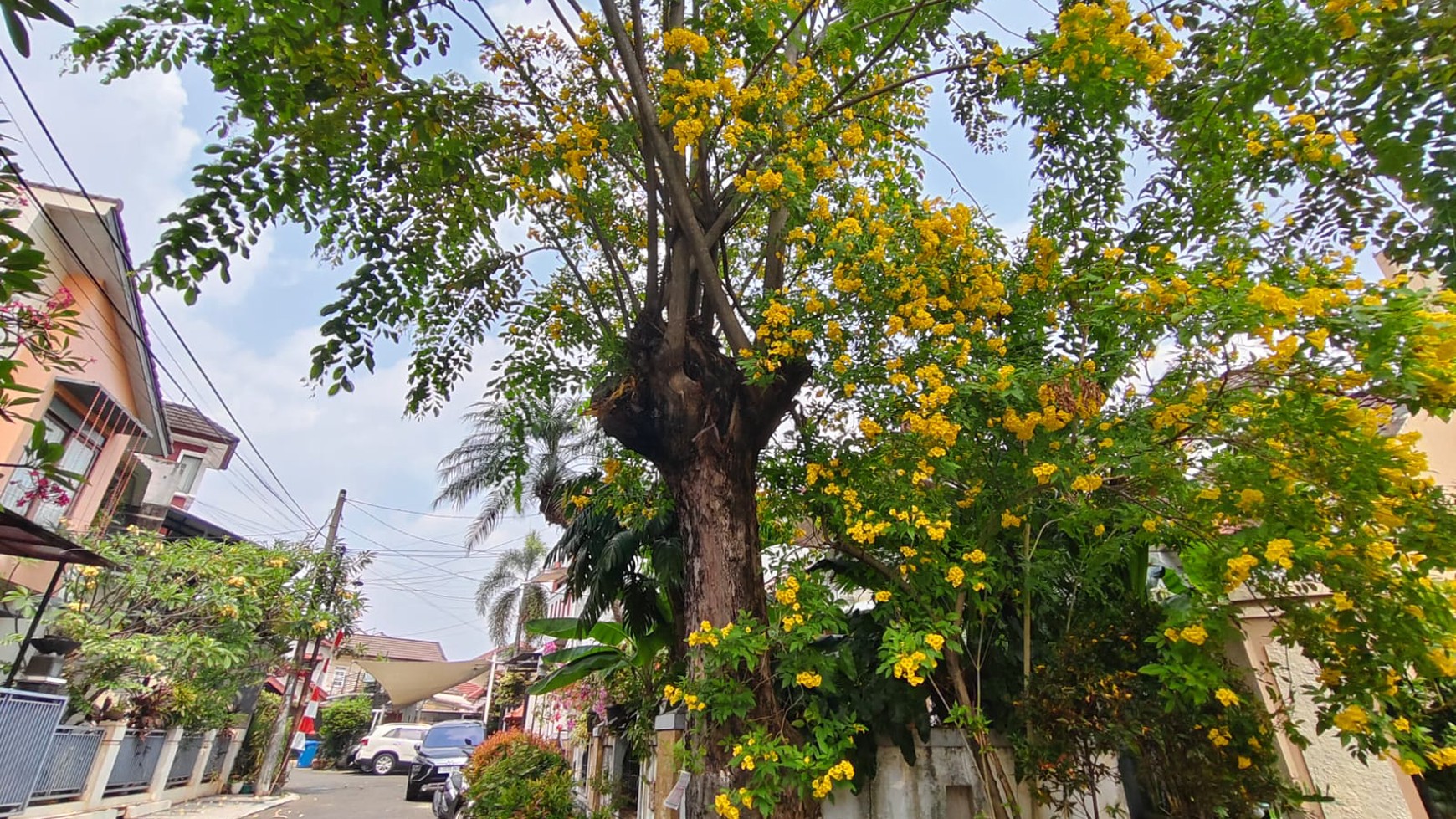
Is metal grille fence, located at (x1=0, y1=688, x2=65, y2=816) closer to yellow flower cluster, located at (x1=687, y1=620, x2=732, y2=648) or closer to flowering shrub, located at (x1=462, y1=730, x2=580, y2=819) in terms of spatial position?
flowering shrub, located at (x1=462, y1=730, x2=580, y2=819)

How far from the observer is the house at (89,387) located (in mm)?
9453

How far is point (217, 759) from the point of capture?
47.4 feet

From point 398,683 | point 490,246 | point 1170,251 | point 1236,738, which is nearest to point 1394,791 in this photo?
point 1236,738

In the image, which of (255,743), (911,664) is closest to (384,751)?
(255,743)

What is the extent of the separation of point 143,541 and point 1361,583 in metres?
13.9

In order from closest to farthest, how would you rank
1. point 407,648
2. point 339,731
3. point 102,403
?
point 102,403, point 339,731, point 407,648

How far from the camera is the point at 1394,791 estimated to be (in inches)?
160

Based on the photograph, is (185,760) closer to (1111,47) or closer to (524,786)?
(524,786)

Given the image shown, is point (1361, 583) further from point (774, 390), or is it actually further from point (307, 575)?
point (307, 575)

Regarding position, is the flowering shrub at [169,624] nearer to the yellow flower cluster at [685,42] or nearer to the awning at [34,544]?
the awning at [34,544]

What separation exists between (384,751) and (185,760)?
11.8 m

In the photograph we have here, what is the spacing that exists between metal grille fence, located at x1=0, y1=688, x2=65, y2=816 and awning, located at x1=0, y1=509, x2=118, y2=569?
1617mm

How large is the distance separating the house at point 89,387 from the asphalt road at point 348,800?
6.17 m

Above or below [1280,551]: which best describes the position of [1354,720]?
below
